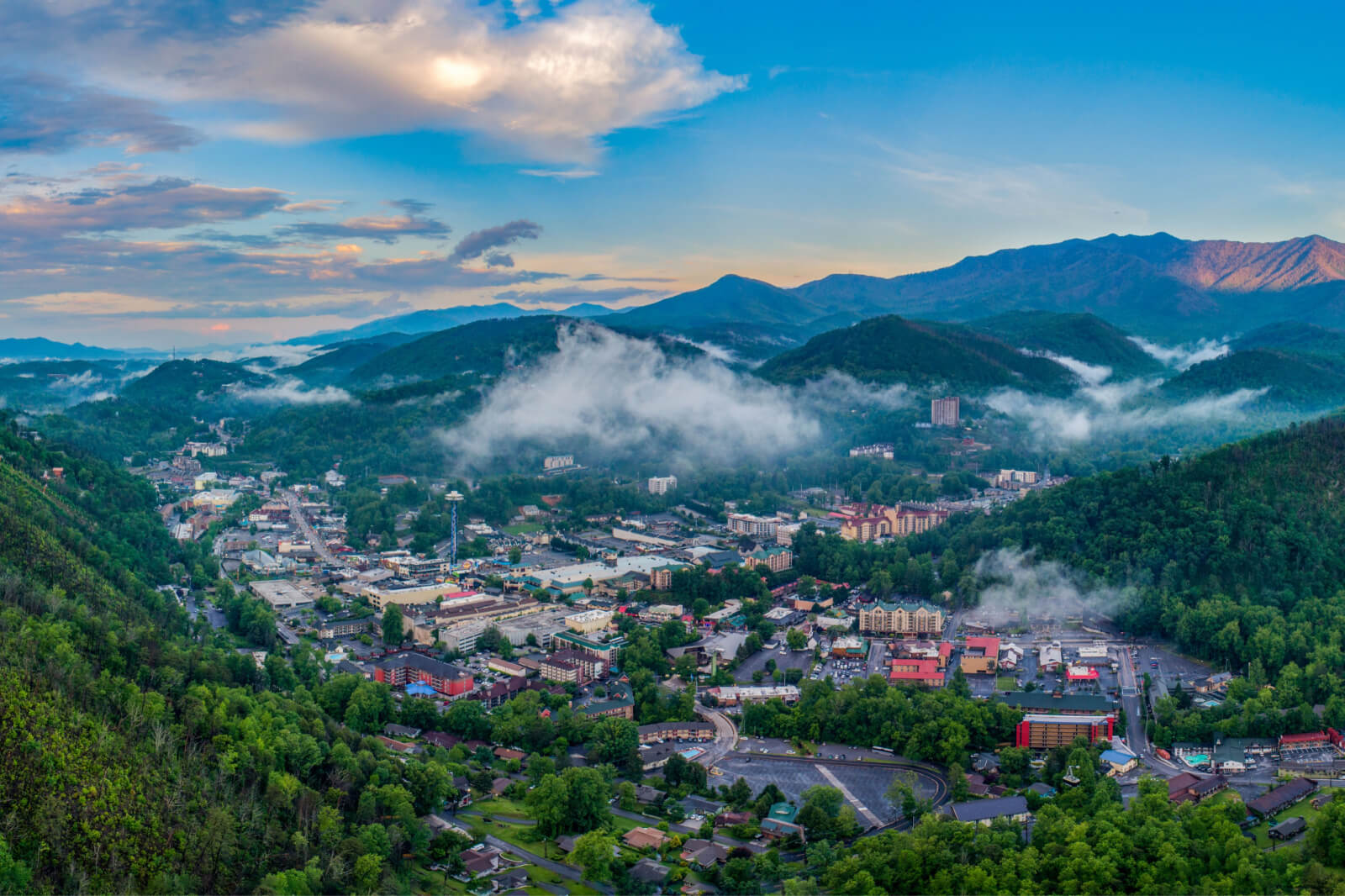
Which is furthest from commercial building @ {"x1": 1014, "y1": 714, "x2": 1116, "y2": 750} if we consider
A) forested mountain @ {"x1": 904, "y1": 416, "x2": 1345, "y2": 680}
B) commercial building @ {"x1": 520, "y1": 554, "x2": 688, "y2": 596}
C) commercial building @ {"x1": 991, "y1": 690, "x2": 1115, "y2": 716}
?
commercial building @ {"x1": 520, "y1": 554, "x2": 688, "y2": 596}

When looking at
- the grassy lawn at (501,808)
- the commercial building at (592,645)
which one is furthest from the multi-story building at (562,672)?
the grassy lawn at (501,808)

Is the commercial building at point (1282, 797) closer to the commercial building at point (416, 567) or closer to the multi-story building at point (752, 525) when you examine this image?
the commercial building at point (416, 567)

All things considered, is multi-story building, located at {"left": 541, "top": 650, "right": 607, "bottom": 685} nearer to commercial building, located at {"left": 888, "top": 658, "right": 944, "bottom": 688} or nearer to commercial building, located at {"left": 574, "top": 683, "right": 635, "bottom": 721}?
commercial building, located at {"left": 574, "top": 683, "right": 635, "bottom": 721}

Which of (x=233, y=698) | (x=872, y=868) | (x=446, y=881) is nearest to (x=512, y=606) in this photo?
(x=233, y=698)

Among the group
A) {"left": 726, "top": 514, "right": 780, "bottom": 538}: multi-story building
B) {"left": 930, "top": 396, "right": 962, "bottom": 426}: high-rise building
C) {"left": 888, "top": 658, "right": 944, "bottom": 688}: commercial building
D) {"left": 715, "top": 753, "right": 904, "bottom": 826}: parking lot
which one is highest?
{"left": 930, "top": 396, "right": 962, "bottom": 426}: high-rise building

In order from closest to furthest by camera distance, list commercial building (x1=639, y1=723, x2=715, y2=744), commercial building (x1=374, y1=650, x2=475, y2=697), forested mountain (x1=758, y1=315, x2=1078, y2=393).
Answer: commercial building (x1=639, y1=723, x2=715, y2=744)
commercial building (x1=374, y1=650, x2=475, y2=697)
forested mountain (x1=758, y1=315, x2=1078, y2=393)

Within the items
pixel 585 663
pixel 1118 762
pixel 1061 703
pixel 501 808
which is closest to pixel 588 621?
pixel 585 663

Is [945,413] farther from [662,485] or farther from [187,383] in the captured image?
[187,383]
